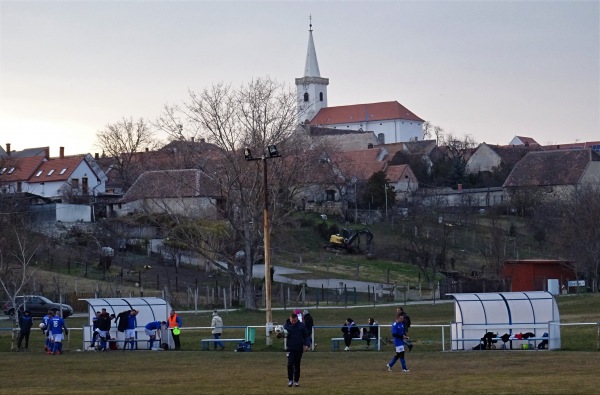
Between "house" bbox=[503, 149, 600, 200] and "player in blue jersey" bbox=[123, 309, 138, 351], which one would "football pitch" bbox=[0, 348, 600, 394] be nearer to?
"player in blue jersey" bbox=[123, 309, 138, 351]

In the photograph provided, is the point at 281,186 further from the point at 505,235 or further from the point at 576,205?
the point at 505,235

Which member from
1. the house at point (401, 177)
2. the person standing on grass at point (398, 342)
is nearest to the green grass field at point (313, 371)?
the person standing on grass at point (398, 342)

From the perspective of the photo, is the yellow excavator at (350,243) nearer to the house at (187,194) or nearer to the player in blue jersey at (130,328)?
the house at (187,194)

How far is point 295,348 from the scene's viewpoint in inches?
963

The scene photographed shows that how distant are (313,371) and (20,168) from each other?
10049cm

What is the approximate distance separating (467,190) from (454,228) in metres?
30.6

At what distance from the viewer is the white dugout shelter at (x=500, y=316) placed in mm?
37031

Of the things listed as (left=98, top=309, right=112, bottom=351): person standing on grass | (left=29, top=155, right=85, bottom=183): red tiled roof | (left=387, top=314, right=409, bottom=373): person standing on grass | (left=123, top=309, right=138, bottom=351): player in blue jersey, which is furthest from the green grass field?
(left=29, top=155, right=85, bottom=183): red tiled roof

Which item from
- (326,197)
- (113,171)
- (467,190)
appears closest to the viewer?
(326,197)

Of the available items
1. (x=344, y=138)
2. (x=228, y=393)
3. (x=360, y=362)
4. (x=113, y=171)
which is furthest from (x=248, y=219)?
(x=344, y=138)

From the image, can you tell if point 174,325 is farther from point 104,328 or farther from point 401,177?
point 401,177

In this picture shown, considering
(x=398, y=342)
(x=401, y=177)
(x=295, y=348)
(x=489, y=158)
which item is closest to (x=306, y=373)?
(x=398, y=342)

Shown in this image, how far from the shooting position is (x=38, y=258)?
76875 mm

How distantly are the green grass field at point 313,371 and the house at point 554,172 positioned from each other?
81.3 metres
